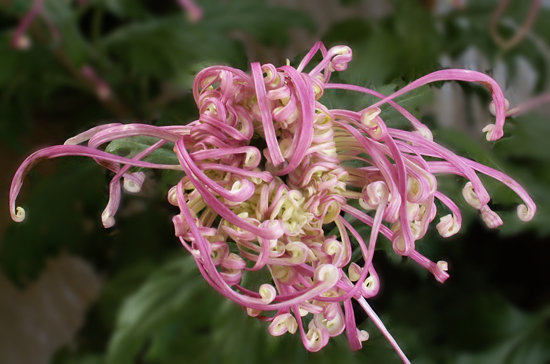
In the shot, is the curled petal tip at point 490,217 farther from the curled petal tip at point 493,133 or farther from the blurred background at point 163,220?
the blurred background at point 163,220

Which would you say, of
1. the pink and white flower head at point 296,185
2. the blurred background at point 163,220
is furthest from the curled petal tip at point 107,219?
the blurred background at point 163,220

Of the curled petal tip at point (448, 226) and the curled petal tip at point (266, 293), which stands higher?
the curled petal tip at point (266, 293)

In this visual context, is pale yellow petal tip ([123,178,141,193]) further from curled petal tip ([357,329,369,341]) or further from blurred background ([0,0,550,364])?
blurred background ([0,0,550,364])

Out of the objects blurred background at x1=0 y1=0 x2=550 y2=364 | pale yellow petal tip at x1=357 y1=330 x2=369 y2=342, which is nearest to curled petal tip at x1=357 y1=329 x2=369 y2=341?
Answer: pale yellow petal tip at x1=357 y1=330 x2=369 y2=342

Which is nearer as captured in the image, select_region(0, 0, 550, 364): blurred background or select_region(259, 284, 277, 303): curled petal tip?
select_region(259, 284, 277, 303): curled petal tip

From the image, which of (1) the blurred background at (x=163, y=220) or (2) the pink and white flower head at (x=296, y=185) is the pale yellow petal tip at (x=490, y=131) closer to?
(2) the pink and white flower head at (x=296, y=185)

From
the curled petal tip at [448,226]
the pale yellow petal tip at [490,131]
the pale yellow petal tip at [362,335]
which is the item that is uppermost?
the pale yellow petal tip at [490,131]

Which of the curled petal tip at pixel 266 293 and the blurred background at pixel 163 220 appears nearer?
the curled petal tip at pixel 266 293

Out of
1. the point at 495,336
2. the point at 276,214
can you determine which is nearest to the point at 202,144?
the point at 276,214

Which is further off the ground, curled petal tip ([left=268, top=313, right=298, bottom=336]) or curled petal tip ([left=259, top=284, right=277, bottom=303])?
curled petal tip ([left=259, top=284, right=277, bottom=303])
